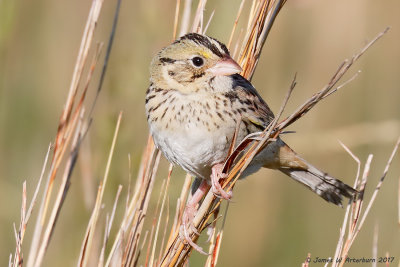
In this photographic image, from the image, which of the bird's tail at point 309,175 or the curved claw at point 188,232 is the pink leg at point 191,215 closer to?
the curved claw at point 188,232

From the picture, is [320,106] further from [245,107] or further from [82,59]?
[82,59]

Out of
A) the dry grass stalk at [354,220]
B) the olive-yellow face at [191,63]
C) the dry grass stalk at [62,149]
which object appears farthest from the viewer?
the olive-yellow face at [191,63]

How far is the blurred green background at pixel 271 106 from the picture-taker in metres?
3.78

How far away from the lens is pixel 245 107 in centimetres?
323

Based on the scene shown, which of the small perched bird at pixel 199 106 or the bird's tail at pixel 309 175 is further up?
the small perched bird at pixel 199 106

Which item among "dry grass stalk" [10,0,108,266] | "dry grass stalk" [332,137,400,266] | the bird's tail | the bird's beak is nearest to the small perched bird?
the bird's beak

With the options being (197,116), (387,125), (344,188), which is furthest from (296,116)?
(387,125)

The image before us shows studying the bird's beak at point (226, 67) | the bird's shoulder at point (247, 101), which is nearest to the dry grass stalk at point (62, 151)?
the bird's beak at point (226, 67)

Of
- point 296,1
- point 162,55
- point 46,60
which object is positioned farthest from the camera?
point 46,60

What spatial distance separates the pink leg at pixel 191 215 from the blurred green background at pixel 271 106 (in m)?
0.26

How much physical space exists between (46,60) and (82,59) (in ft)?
7.48

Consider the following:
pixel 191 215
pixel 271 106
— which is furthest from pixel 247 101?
pixel 271 106

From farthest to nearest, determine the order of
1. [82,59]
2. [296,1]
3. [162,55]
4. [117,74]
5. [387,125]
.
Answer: [296,1] < [387,125] < [117,74] < [162,55] < [82,59]

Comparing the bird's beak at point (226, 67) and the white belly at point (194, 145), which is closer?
the bird's beak at point (226, 67)
